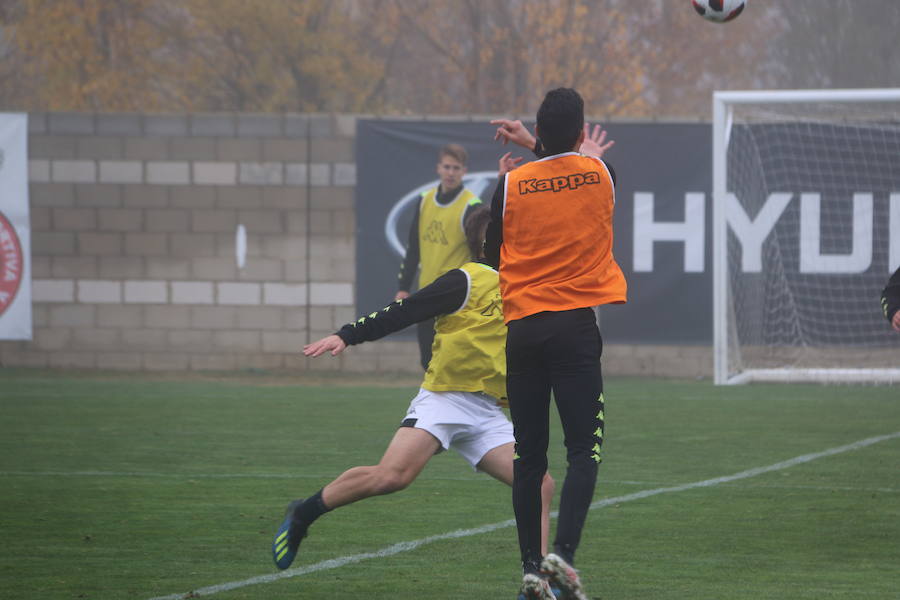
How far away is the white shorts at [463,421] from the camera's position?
5.72 meters

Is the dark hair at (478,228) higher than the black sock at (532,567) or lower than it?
higher

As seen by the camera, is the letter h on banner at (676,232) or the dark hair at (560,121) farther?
the letter h on banner at (676,232)

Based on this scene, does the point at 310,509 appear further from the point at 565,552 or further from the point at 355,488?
the point at 565,552

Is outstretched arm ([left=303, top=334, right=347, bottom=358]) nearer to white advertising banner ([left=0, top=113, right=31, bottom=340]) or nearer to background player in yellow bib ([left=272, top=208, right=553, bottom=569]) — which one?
background player in yellow bib ([left=272, top=208, right=553, bottom=569])

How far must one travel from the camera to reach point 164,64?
28.8 metres

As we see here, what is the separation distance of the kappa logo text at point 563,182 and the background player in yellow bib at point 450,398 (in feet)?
2.51

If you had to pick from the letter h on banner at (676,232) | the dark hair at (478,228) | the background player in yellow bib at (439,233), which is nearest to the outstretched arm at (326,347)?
the dark hair at (478,228)

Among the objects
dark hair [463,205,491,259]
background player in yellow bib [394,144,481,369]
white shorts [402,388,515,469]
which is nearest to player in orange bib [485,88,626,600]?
white shorts [402,388,515,469]

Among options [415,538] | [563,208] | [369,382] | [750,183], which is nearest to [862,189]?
[750,183]

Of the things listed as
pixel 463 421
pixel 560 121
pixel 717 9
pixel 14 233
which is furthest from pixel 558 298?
pixel 14 233

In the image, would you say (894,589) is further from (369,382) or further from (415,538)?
(369,382)

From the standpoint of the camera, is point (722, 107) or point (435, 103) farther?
point (435, 103)

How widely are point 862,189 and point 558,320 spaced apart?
12.3 metres

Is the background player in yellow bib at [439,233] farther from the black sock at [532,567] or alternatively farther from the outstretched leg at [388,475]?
the black sock at [532,567]
